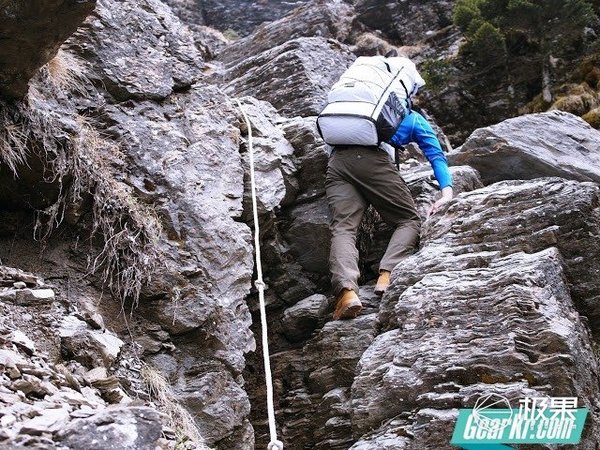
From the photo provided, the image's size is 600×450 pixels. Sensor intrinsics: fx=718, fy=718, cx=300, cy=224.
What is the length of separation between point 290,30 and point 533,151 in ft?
26.9

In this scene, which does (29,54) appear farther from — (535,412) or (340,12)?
(340,12)

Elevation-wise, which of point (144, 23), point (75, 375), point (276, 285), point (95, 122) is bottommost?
point (276, 285)

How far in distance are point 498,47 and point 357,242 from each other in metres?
8.06

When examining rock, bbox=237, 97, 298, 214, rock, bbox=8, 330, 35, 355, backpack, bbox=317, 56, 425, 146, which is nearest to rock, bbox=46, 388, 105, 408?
rock, bbox=8, 330, 35, 355

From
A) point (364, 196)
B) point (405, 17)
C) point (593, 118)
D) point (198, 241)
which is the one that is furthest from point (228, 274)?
point (405, 17)

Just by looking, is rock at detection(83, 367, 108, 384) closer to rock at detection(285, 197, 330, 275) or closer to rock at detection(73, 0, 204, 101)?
rock at detection(73, 0, 204, 101)

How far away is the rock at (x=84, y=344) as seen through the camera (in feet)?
17.8

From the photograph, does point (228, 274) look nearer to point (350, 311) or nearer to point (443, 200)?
point (350, 311)

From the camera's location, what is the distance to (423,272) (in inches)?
283

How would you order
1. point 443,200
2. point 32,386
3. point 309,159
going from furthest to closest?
point 309,159
point 443,200
point 32,386

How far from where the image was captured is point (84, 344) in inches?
218

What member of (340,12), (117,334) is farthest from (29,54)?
(340,12)

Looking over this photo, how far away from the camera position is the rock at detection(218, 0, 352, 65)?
617 inches

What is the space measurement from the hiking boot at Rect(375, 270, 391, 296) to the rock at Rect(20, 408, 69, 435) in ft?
15.0
